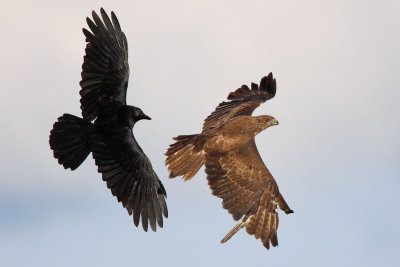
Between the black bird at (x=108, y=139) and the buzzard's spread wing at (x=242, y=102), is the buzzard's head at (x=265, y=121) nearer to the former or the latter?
the buzzard's spread wing at (x=242, y=102)

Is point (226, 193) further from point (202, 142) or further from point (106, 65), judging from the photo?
point (106, 65)

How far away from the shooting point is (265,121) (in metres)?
15.2

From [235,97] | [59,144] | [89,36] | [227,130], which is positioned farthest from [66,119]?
[235,97]

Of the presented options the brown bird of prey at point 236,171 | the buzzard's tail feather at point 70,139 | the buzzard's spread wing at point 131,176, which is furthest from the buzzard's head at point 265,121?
the buzzard's tail feather at point 70,139

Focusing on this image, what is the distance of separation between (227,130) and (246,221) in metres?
1.62

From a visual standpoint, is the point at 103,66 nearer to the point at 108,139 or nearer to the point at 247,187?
the point at 108,139

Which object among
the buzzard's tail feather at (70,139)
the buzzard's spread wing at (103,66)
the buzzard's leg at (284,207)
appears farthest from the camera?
the buzzard's spread wing at (103,66)

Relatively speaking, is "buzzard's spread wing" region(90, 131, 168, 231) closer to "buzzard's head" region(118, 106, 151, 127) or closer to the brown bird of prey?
"buzzard's head" region(118, 106, 151, 127)

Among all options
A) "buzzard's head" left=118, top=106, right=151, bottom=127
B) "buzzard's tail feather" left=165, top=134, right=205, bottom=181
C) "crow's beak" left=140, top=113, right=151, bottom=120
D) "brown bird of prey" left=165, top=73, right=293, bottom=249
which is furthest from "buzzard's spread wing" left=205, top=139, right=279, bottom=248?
"buzzard's head" left=118, top=106, right=151, bottom=127

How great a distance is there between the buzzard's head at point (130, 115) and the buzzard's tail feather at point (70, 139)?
0.58 meters

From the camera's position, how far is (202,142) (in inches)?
559

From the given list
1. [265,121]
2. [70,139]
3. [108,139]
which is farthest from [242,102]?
[70,139]

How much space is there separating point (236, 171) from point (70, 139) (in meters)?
2.65

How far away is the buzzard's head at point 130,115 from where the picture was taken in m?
13.9
